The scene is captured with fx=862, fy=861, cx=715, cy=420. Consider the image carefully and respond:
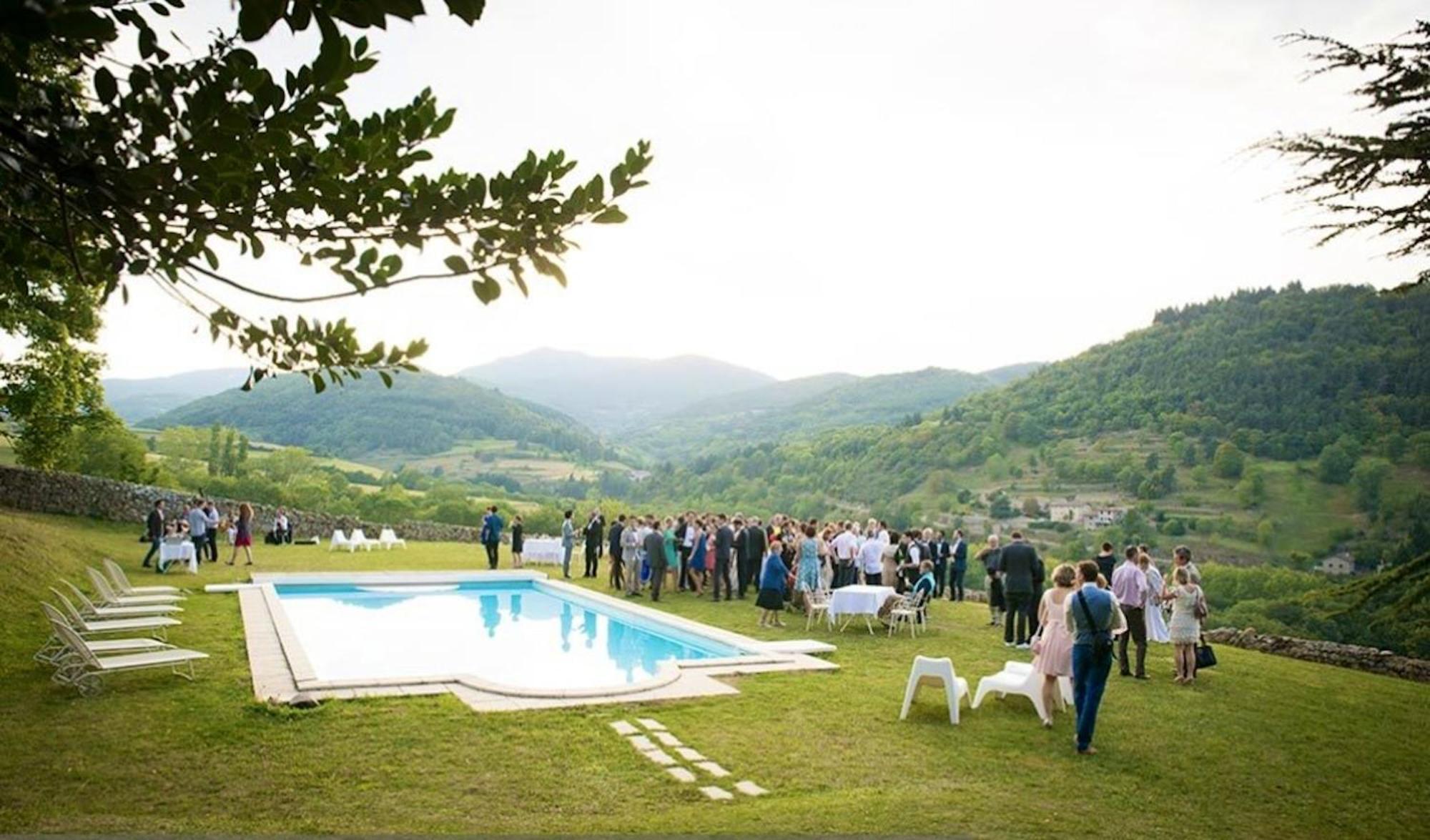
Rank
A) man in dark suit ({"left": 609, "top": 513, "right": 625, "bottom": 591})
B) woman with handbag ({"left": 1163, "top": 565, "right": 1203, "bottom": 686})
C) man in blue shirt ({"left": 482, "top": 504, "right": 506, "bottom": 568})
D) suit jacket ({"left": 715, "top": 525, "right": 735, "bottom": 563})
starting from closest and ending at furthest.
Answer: woman with handbag ({"left": 1163, "top": 565, "right": 1203, "bottom": 686})
suit jacket ({"left": 715, "top": 525, "right": 735, "bottom": 563})
man in dark suit ({"left": 609, "top": 513, "right": 625, "bottom": 591})
man in blue shirt ({"left": 482, "top": 504, "right": 506, "bottom": 568})

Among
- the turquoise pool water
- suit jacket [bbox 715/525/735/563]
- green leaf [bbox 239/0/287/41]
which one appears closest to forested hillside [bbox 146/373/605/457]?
the turquoise pool water

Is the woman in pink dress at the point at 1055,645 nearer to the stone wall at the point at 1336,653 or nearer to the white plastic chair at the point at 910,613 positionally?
the white plastic chair at the point at 910,613

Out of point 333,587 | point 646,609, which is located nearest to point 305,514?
point 333,587

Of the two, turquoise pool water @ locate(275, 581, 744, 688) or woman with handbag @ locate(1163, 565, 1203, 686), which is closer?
woman with handbag @ locate(1163, 565, 1203, 686)

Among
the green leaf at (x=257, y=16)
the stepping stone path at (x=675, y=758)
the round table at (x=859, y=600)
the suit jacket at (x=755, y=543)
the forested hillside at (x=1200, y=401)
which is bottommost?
the stepping stone path at (x=675, y=758)

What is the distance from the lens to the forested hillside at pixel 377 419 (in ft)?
405

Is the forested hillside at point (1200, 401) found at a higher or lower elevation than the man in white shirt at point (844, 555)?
higher

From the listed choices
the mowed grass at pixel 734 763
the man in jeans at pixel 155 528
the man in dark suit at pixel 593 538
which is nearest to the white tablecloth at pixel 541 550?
the man in dark suit at pixel 593 538

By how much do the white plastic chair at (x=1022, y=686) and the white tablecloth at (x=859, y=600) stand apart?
177 inches

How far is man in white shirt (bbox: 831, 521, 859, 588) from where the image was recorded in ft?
54.4

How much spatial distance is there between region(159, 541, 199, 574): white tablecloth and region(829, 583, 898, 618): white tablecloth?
13436mm

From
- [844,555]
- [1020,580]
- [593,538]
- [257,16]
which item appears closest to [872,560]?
[844,555]

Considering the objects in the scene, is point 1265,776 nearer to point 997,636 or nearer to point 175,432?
point 997,636

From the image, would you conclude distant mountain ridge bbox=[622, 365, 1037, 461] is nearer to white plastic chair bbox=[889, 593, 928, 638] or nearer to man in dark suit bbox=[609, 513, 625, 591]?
man in dark suit bbox=[609, 513, 625, 591]
